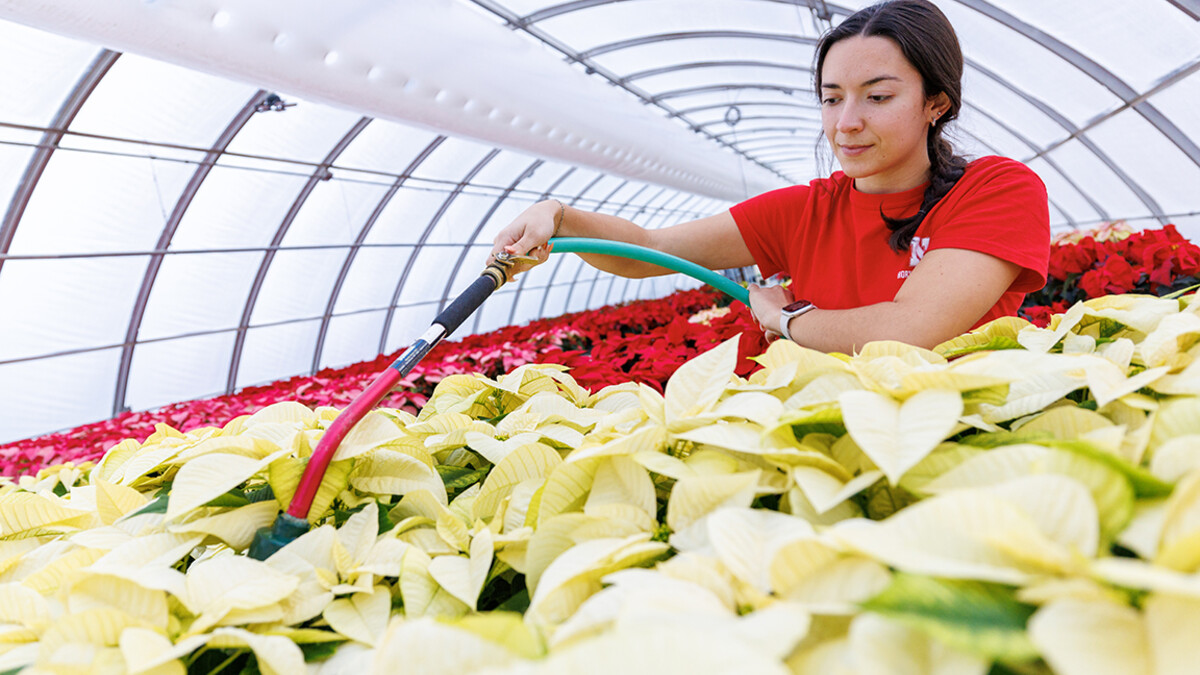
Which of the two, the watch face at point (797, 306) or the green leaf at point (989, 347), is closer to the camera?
the green leaf at point (989, 347)

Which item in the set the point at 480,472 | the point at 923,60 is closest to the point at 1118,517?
the point at 480,472

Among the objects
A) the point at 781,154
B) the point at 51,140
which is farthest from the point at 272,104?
the point at 781,154

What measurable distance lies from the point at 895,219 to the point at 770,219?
46cm

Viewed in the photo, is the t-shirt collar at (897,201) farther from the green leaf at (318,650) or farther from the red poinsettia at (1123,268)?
the green leaf at (318,650)

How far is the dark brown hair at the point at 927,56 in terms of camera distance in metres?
1.71

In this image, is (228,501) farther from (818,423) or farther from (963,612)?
(963,612)

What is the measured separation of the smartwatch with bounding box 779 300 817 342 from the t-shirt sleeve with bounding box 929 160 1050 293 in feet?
1.04

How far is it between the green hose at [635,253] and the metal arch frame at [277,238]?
A: 859cm

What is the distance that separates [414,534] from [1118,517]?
674 millimetres

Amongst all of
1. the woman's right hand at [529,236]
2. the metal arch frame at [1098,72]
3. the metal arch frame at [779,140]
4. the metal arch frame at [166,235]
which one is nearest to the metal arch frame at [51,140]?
the metal arch frame at [166,235]

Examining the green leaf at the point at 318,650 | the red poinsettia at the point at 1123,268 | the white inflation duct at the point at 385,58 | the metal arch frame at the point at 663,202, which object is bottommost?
the green leaf at the point at 318,650

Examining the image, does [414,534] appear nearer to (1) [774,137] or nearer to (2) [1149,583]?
(2) [1149,583]

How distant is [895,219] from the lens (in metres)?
1.88

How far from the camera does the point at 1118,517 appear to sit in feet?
1.47
